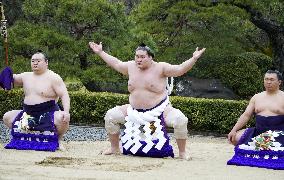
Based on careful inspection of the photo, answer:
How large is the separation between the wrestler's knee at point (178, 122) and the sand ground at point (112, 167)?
0.25 m

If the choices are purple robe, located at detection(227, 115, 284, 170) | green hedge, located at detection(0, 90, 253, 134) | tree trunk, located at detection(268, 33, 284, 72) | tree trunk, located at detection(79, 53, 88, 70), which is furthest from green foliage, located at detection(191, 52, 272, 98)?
purple robe, located at detection(227, 115, 284, 170)

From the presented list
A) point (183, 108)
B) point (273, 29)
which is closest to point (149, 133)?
point (183, 108)

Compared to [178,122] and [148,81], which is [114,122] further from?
[178,122]

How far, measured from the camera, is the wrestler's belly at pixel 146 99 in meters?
5.28

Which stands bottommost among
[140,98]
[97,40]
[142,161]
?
[142,161]

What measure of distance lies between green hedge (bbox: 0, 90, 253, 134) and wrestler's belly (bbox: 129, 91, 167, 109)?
153 inches

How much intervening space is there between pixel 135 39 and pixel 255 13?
2.69m

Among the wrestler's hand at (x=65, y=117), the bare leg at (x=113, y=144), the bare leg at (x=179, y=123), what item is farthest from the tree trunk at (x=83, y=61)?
the bare leg at (x=179, y=123)

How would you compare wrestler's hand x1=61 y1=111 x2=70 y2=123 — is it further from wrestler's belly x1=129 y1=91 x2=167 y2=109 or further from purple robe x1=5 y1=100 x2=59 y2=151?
wrestler's belly x1=129 y1=91 x2=167 y2=109

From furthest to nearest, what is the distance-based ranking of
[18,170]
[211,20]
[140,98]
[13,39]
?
1. [211,20]
2. [13,39]
3. [140,98]
4. [18,170]

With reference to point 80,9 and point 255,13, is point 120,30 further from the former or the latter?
point 255,13

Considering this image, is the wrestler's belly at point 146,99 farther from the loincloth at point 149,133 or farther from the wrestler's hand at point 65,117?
the wrestler's hand at point 65,117

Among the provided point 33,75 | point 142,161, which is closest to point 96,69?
point 33,75

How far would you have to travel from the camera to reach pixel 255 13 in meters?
11.6
